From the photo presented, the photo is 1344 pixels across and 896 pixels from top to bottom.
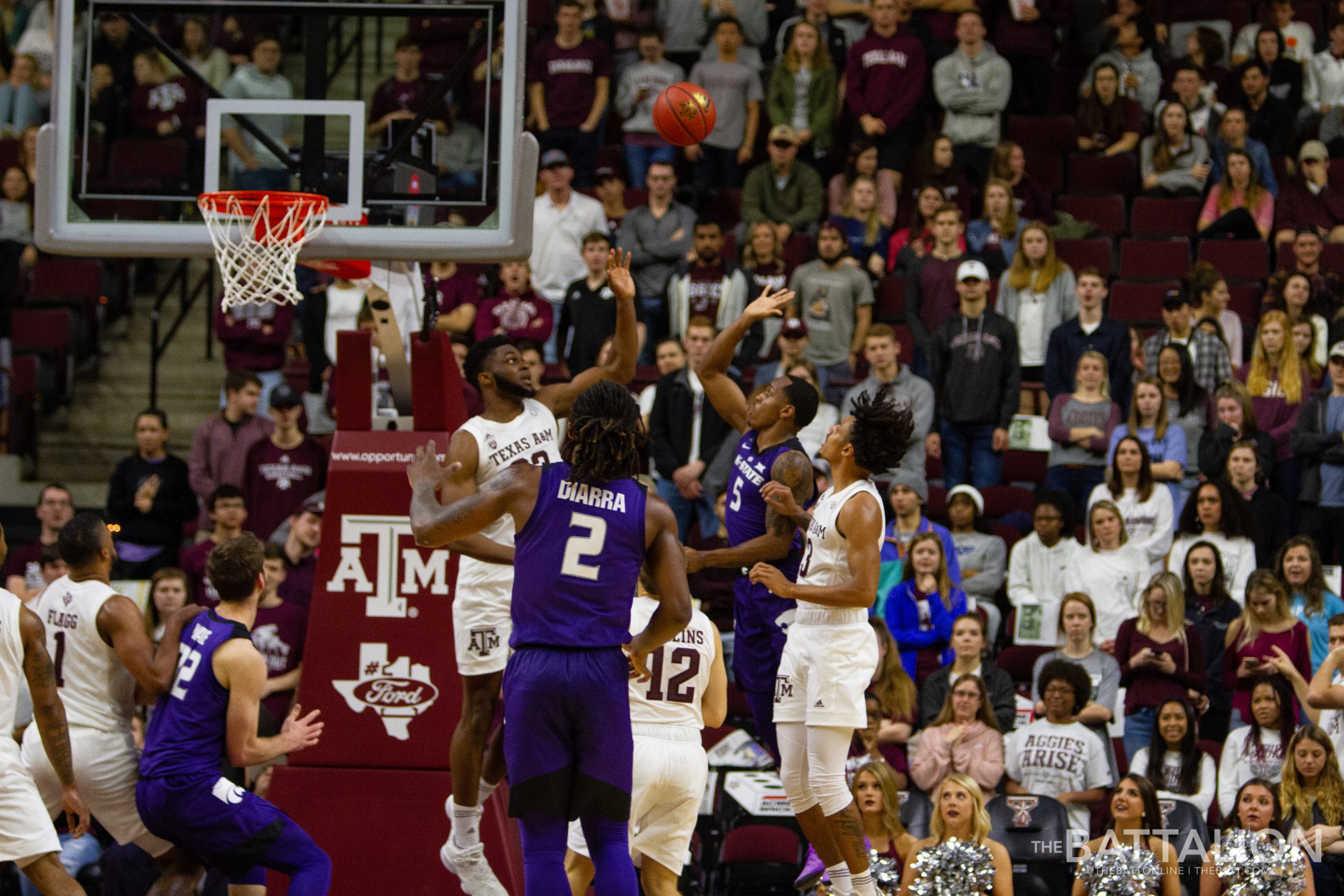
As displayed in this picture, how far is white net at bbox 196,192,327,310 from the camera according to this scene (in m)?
8.03

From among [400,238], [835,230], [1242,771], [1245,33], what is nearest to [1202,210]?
[1245,33]

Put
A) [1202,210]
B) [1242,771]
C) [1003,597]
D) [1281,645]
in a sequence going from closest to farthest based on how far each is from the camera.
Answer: [1242,771], [1281,645], [1003,597], [1202,210]

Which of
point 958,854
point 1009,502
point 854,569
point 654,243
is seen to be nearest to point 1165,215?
point 1009,502

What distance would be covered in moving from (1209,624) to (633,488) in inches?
237

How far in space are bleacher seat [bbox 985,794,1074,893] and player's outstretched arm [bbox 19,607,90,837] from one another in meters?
4.64

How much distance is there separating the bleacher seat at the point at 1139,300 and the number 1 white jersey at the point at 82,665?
29.4ft

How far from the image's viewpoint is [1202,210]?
14.8 m

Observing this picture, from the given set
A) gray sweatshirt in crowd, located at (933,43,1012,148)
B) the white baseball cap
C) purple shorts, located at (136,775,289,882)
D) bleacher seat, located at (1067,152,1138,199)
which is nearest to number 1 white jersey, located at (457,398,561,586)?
purple shorts, located at (136,775,289,882)

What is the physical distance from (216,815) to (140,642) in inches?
38.8

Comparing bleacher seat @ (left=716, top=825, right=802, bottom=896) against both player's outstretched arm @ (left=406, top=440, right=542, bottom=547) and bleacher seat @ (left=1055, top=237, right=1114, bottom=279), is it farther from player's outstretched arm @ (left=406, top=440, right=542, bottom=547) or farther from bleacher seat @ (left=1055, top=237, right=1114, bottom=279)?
bleacher seat @ (left=1055, top=237, right=1114, bottom=279)

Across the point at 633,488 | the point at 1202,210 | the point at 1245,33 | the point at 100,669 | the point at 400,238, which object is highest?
the point at 1245,33

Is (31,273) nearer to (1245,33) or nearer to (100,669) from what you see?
(100,669)

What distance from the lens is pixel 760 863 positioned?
9547 millimetres

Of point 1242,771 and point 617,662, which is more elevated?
point 617,662
